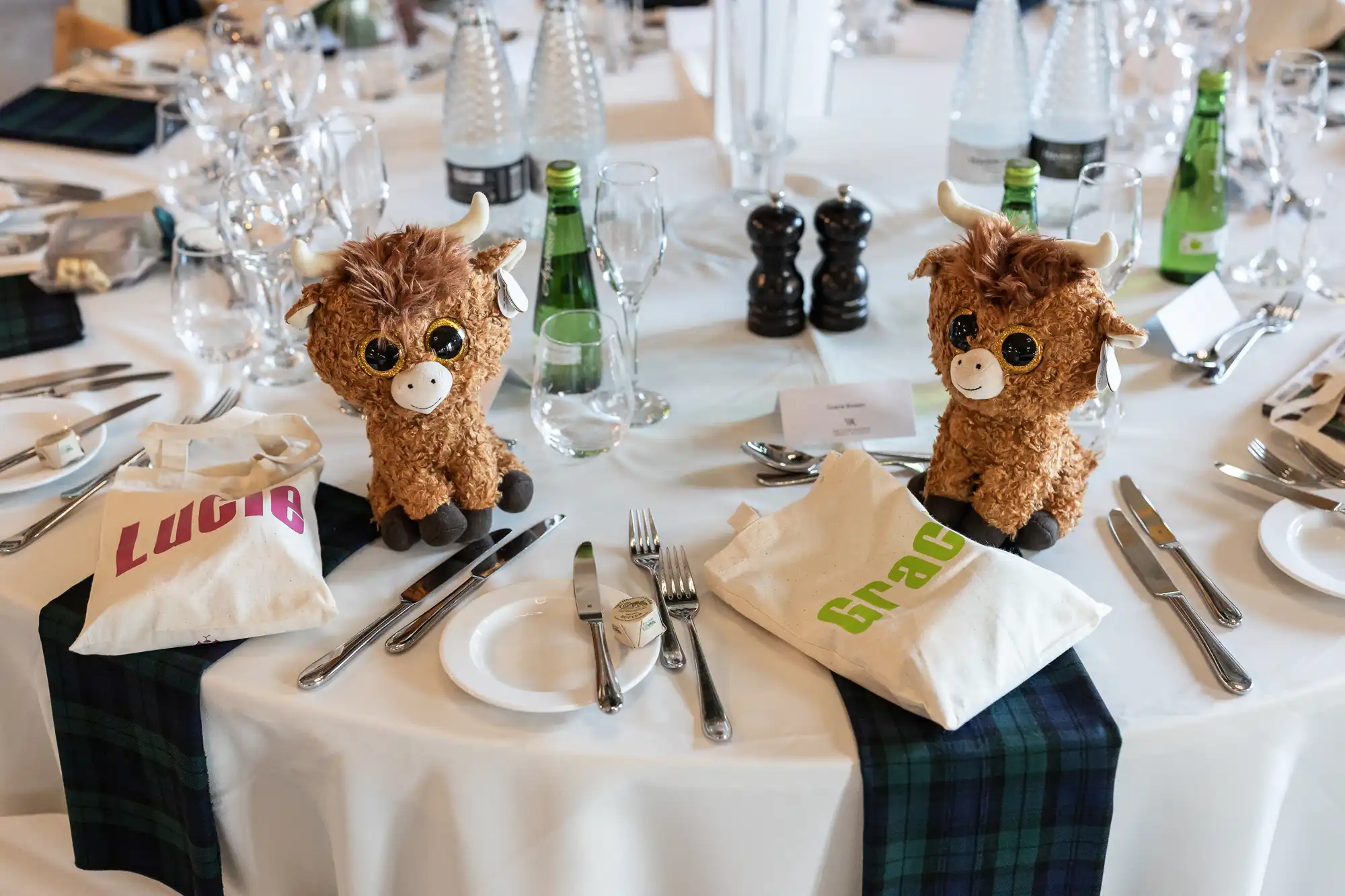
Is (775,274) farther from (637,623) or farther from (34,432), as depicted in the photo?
(34,432)

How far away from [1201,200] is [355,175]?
104cm

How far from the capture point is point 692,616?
0.90 m

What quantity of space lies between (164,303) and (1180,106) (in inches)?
61.9

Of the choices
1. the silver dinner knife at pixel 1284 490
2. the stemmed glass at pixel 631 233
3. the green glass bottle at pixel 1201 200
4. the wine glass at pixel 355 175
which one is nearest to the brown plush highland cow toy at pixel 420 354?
the stemmed glass at pixel 631 233

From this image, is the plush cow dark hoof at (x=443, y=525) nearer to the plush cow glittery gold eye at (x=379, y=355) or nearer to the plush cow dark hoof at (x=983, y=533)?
the plush cow glittery gold eye at (x=379, y=355)

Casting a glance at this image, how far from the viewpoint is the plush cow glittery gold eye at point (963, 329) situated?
88cm

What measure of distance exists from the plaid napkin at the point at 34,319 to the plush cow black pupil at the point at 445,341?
0.68 metres

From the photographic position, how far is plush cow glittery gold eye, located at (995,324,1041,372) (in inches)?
33.7

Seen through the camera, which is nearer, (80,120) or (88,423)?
(88,423)

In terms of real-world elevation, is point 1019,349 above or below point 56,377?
above

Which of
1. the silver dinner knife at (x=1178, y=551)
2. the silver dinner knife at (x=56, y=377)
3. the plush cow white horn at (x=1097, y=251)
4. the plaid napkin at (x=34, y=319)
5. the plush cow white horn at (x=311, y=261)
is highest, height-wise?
the plush cow white horn at (x=1097, y=251)

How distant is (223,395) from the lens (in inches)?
48.9

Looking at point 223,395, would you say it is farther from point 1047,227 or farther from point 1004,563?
point 1047,227

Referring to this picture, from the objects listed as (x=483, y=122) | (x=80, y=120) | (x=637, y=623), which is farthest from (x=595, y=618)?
(x=80, y=120)
